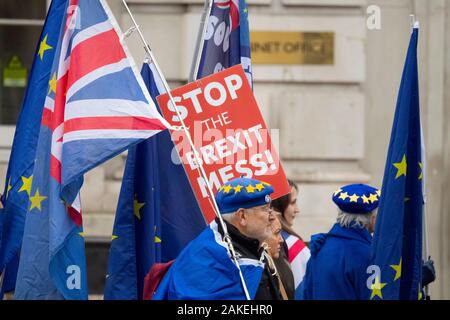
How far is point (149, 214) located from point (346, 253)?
1202 mm

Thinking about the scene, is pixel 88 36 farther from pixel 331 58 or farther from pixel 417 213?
pixel 331 58

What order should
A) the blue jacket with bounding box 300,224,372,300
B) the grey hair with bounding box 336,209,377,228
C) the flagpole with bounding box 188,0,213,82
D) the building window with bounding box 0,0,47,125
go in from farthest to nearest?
the building window with bounding box 0,0,47,125, the flagpole with bounding box 188,0,213,82, the grey hair with bounding box 336,209,377,228, the blue jacket with bounding box 300,224,372,300

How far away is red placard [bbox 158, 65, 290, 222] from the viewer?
690 cm

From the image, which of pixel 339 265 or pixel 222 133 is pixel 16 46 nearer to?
pixel 222 133

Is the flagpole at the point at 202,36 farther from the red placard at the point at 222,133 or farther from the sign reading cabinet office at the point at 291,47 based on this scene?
the sign reading cabinet office at the point at 291,47

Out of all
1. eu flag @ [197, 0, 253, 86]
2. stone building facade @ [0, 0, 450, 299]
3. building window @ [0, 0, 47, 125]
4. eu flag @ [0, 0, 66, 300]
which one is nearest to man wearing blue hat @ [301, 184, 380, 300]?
eu flag @ [197, 0, 253, 86]

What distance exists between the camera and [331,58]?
36.7ft

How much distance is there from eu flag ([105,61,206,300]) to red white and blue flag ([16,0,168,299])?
2.45ft

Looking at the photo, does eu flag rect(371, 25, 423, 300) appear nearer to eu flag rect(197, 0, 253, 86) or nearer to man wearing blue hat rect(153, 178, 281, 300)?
man wearing blue hat rect(153, 178, 281, 300)

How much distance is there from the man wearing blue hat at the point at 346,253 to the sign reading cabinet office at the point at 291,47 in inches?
166

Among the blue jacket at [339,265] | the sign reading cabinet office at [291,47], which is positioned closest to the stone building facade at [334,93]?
the sign reading cabinet office at [291,47]

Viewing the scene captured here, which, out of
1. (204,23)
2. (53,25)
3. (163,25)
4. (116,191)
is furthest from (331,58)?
(53,25)

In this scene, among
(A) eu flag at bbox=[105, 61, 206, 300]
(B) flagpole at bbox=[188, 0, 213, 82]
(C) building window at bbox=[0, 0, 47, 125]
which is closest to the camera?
(A) eu flag at bbox=[105, 61, 206, 300]

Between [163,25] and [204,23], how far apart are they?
3.67 metres
